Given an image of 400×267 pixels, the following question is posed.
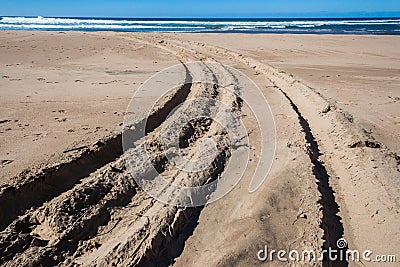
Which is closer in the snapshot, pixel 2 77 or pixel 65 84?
pixel 65 84

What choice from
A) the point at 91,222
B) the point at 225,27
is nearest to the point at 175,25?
the point at 225,27

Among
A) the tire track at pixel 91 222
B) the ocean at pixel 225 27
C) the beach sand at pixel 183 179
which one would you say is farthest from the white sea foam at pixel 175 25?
the tire track at pixel 91 222

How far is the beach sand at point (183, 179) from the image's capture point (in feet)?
10.4

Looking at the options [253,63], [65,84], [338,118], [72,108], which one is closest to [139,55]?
[253,63]

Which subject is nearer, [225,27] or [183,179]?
[183,179]

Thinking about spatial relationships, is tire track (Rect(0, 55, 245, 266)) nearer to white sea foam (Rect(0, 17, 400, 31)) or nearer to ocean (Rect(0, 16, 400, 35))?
ocean (Rect(0, 16, 400, 35))

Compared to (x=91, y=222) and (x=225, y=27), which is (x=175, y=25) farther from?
(x=91, y=222)

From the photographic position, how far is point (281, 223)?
353cm

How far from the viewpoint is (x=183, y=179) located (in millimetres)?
4262

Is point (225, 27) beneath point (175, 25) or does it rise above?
above

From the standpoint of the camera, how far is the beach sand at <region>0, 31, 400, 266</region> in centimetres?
316

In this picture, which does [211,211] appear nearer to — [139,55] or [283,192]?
[283,192]

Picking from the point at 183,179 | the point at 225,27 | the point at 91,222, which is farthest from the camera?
the point at 225,27

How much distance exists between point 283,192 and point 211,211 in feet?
2.87
